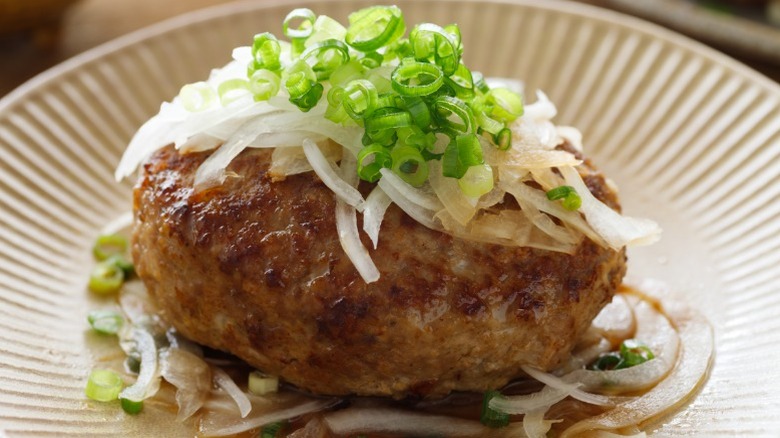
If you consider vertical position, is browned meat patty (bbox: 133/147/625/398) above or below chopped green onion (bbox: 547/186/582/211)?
below

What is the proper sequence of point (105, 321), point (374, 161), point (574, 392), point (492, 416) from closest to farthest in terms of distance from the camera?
point (374, 161) → point (492, 416) → point (574, 392) → point (105, 321)

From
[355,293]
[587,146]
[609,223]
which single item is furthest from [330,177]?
[587,146]

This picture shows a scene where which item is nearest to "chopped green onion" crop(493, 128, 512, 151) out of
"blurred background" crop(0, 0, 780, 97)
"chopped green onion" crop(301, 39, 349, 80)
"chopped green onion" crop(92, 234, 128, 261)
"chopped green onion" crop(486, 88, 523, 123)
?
"chopped green onion" crop(486, 88, 523, 123)

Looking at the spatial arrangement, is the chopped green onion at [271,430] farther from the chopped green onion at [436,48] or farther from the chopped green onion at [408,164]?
the chopped green onion at [436,48]

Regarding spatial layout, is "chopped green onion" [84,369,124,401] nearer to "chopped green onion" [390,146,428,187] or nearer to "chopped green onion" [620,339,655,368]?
"chopped green onion" [390,146,428,187]

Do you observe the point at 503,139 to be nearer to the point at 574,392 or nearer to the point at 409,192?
the point at 409,192

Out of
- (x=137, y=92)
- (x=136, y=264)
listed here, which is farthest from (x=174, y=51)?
(x=136, y=264)
